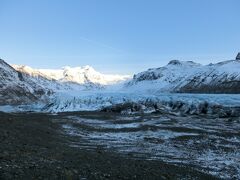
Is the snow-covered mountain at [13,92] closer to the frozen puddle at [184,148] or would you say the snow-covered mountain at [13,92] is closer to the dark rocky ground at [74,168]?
the frozen puddle at [184,148]

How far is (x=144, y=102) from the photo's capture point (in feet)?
327

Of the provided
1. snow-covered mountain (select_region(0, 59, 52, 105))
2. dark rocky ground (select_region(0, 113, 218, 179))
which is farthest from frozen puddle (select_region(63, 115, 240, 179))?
snow-covered mountain (select_region(0, 59, 52, 105))

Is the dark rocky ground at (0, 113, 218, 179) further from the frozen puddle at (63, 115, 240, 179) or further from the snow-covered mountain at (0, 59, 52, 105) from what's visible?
the snow-covered mountain at (0, 59, 52, 105)

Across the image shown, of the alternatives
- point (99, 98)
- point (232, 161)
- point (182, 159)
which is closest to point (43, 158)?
point (182, 159)

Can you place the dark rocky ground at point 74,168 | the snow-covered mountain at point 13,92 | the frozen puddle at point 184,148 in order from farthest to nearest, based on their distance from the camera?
1. the snow-covered mountain at point 13,92
2. the frozen puddle at point 184,148
3. the dark rocky ground at point 74,168

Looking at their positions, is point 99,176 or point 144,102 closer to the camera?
point 99,176

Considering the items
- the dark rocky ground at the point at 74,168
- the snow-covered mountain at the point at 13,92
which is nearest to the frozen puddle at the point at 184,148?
the dark rocky ground at the point at 74,168

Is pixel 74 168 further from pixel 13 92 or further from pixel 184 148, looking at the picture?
pixel 13 92

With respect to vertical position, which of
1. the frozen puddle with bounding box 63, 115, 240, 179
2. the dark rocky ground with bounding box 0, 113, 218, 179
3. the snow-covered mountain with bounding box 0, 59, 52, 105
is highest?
the snow-covered mountain with bounding box 0, 59, 52, 105

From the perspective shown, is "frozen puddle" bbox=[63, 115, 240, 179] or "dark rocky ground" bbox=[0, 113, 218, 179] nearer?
"dark rocky ground" bbox=[0, 113, 218, 179]

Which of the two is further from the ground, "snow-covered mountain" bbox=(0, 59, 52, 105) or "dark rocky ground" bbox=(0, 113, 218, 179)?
"snow-covered mountain" bbox=(0, 59, 52, 105)

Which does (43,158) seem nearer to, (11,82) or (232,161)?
(232,161)

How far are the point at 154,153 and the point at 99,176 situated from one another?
12623 mm

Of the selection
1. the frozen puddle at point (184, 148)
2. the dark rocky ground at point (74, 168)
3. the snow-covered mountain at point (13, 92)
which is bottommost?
the frozen puddle at point (184, 148)
